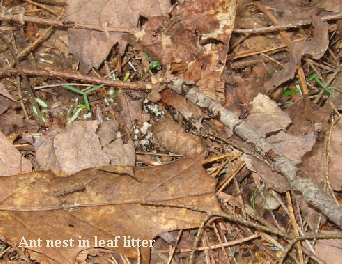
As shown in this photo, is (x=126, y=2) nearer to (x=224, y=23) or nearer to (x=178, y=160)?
(x=224, y=23)

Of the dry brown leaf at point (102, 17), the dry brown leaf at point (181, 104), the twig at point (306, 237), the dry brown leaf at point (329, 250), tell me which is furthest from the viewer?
the dry brown leaf at point (102, 17)

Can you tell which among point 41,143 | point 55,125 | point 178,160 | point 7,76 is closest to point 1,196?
point 41,143

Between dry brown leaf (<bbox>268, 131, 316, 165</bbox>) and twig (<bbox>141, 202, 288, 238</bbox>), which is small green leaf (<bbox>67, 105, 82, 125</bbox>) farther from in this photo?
dry brown leaf (<bbox>268, 131, 316, 165</bbox>)

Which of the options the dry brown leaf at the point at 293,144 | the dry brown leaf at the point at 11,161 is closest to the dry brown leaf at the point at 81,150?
the dry brown leaf at the point at 11,161

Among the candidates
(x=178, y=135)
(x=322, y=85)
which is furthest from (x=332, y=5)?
(x=178, y=135)

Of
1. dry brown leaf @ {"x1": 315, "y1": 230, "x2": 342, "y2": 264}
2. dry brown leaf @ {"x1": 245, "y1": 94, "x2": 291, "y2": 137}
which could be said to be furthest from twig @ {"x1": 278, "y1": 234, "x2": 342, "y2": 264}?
dry brown leaf @ {"x1": 245, "y1": 94, "x2": 291, "y2": 137}

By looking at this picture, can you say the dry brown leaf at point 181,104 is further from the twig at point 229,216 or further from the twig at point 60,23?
the twig at point 229,216

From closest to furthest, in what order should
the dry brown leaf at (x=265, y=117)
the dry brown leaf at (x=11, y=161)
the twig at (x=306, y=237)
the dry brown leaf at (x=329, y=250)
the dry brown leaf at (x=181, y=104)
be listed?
the twig at (x=306, y=237) → the dry brown leaf at (x=329, y=250) → the dry brown leaf at (x=11, y=161) → the dry brown leaf at (x=265, y=117) → the dry brown leaf at (x=181, y=104)

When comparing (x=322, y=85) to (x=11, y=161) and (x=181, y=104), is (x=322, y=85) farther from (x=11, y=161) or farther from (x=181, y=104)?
A: (x=11, y=161)

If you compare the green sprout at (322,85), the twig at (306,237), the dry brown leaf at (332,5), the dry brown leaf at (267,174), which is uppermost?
Result: the dry brown leaf at (332,5)
